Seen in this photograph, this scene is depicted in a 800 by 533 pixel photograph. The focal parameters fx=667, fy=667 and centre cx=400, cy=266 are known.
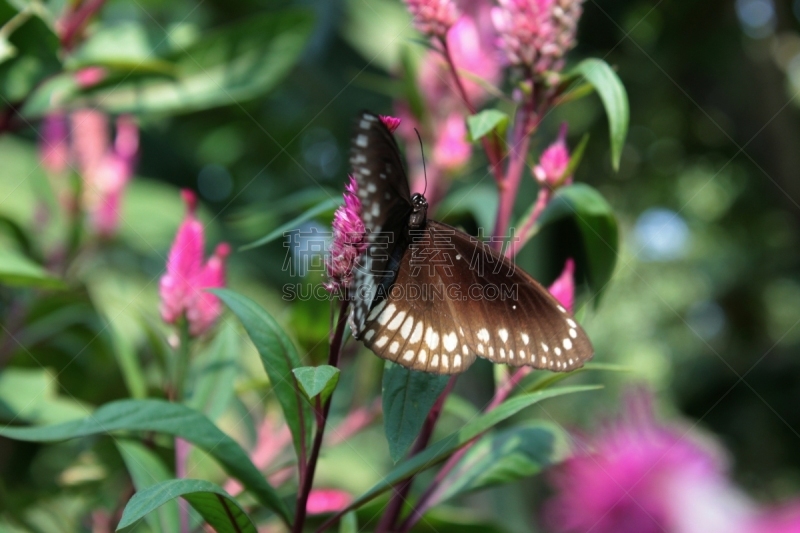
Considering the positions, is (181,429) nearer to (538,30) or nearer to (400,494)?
(400,494)

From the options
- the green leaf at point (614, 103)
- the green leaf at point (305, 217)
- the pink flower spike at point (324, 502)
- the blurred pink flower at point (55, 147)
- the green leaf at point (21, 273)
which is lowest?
the blurred pink flower at point (55, 147)

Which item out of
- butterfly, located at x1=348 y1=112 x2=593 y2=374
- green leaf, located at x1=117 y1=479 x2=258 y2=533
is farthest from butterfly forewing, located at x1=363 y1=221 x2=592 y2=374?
green leaf, located at x1=117 y1=479 x2=258 y2=533

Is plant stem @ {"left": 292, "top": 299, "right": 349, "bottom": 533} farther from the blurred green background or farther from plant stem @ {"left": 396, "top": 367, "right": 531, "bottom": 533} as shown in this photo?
A: the blurred green background

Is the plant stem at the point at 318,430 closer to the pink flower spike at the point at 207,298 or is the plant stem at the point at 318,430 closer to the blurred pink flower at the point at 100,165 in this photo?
the pink flower spike at the point at 207,298

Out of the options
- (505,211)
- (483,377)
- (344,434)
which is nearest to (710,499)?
(505,211)

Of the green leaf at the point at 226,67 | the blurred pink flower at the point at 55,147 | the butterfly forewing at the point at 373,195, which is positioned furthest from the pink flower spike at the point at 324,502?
the blurred pink flower at the point at 55,147

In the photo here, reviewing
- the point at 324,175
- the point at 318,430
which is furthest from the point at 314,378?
the point at 324,175

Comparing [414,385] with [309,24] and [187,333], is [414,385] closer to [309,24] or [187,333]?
[187,333]
